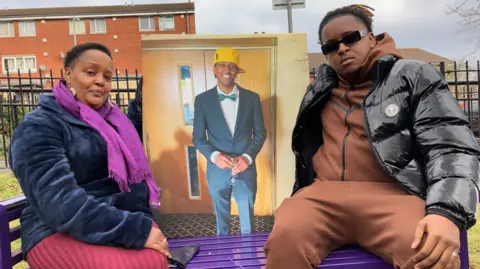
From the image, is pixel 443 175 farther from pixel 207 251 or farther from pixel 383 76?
pixel 207 251

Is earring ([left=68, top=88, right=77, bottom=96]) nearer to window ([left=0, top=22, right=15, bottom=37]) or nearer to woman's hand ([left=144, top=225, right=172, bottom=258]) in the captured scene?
woman's hand ([left=144, top=225, right=172, bottom=258])

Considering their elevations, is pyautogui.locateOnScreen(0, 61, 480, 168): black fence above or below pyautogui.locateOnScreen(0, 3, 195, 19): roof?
below

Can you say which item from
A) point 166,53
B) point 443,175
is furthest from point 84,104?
point 443,175

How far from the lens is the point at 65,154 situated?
1643mm

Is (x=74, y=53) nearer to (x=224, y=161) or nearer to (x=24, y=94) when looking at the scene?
(x=224, y=161)

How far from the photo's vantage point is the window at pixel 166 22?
84.4 feet

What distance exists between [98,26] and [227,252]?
27.6m

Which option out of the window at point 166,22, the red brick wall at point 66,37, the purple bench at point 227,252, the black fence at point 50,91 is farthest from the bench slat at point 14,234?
the window at point 166,22

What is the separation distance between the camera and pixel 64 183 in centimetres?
154

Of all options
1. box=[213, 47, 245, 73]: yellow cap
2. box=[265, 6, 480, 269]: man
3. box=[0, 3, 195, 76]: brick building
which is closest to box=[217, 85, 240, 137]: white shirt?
box=[213, 47, 245, 73]: yellow cap

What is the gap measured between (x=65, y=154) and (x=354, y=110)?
1319 mm

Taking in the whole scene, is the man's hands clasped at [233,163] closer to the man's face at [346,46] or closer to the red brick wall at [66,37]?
the man's face at [346,46]

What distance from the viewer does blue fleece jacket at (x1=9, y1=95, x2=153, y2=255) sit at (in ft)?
5.00

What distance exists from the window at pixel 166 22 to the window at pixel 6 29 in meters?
10.6
